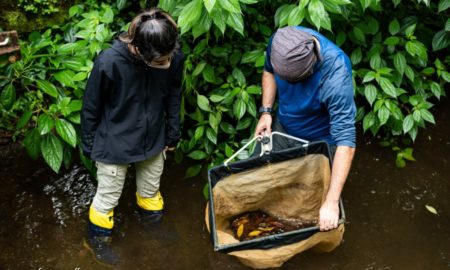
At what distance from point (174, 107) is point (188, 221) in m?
0.84

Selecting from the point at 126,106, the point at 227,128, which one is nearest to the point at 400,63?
the point at 227,128

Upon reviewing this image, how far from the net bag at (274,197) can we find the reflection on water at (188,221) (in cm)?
31

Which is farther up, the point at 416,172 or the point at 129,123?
the point at 129,123

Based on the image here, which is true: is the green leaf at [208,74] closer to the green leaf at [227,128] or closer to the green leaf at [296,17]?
the green leaf at [227,128]

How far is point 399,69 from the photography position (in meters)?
3.07

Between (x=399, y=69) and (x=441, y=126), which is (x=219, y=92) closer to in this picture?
(x=399, y=69)

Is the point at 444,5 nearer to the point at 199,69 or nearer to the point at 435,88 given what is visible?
the point at 435,88

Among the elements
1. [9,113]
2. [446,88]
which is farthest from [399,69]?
[9,113]

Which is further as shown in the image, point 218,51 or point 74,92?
point 218,51

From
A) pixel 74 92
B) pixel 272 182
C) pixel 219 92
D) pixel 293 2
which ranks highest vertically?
pixel 293 2

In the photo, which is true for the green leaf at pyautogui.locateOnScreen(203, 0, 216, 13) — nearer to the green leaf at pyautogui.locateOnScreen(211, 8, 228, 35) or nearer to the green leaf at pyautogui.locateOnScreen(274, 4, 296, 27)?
the green leaf at pyautogui.locateOnScreen(211, 8, 228, 35)

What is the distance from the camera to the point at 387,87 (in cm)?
297

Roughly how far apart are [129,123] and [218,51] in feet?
3.02

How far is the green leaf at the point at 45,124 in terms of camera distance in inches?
102
